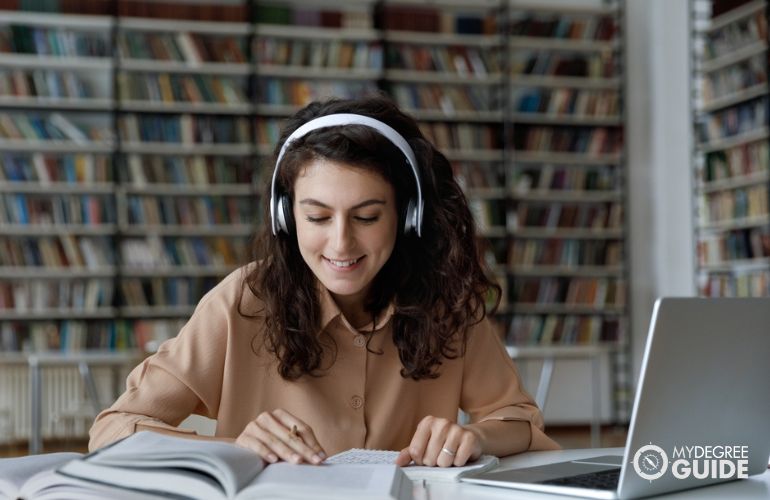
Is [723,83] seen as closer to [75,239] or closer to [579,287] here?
[579,287]

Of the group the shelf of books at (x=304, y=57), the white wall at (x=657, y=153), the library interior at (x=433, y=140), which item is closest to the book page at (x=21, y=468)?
the library interior at (x=433, y=140)

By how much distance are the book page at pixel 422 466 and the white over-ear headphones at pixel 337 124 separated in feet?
1.27

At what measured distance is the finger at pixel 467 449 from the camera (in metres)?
1.25

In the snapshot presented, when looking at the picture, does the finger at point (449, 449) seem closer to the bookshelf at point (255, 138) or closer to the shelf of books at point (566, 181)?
A: the bookshelf at point (255, 138)

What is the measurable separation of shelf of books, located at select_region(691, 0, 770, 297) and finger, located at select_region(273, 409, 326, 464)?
5.05 meters

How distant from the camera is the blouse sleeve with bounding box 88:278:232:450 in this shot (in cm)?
141

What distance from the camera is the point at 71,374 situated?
636cm

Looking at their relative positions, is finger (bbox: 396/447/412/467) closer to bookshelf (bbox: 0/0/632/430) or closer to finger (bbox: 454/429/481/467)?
finger (bbox: 454/429/481/467)

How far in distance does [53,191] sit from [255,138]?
48.7 inches

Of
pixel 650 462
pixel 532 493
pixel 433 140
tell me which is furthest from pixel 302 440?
pixel 433 140

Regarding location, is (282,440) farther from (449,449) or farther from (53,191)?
(53,191)

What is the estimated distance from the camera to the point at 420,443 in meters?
1.25

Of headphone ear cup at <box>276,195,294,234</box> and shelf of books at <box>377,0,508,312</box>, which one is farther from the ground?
shelf of books at <box>377,0,508,312</box>

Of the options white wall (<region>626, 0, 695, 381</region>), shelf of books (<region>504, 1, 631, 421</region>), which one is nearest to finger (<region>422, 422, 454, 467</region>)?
shelf of books (<region>504, 1, 631, 421</region>)
